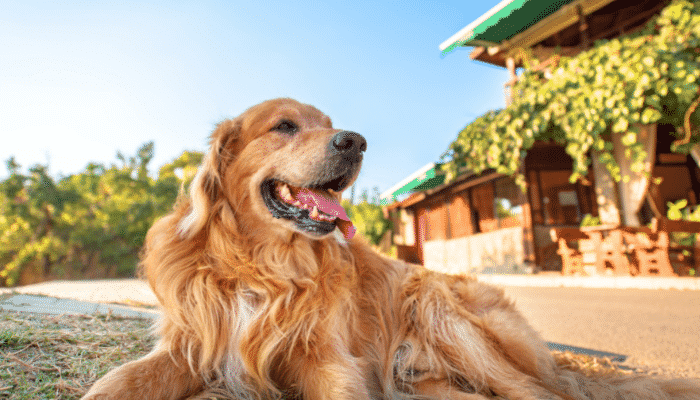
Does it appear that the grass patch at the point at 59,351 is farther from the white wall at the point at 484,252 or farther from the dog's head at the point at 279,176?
the white wall at the point at 484,252

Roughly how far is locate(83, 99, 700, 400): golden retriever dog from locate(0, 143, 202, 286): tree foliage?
1608cm

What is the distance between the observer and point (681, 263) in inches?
259

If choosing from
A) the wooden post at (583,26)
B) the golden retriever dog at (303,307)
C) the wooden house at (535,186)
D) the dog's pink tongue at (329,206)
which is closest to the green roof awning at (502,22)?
the wooden house at (535,186)

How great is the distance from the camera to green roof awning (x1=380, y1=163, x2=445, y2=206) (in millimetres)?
11321

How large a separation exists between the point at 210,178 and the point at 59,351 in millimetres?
1034

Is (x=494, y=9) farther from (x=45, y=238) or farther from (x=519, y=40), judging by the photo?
(x=45, y=238)

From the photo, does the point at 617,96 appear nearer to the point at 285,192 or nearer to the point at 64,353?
the point at 285,192

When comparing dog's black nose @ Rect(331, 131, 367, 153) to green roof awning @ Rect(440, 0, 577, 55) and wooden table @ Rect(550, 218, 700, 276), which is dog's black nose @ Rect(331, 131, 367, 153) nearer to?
wooden table @ Rect(550, 218, 700, 276)

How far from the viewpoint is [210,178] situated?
6.95 feet

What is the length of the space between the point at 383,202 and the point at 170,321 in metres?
15.0

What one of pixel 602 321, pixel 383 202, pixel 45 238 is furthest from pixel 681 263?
pixel 45 238

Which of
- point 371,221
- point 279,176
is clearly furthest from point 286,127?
point 371,221

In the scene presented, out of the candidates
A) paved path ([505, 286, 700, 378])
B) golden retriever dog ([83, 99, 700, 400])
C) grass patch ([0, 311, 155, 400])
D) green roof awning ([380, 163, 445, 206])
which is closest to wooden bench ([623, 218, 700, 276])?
paved path ([505, 286, 700, 378])

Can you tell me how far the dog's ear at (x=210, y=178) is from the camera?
1944mm
